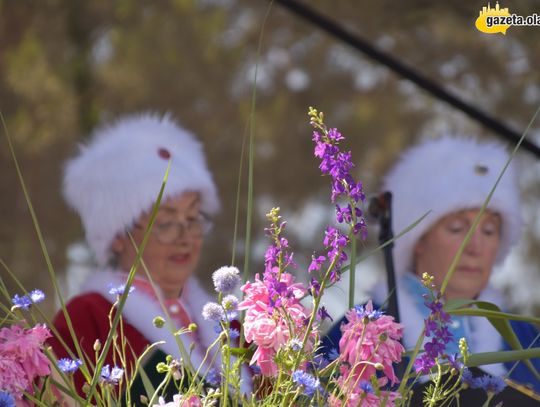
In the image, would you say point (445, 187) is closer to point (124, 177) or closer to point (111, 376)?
point (124, 177)

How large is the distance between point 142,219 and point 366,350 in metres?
1.45

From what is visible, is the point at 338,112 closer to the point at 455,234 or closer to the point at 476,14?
the point at 476,14

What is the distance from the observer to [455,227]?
7.95 feet

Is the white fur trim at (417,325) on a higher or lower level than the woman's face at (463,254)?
lower

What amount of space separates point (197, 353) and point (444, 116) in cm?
420

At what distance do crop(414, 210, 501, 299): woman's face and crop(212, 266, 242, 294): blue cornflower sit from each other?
1635 millimetres

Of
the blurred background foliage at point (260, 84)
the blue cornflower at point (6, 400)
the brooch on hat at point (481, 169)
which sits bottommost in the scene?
the blue cornflower at point (6, 400)

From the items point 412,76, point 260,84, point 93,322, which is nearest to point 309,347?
point 412,76

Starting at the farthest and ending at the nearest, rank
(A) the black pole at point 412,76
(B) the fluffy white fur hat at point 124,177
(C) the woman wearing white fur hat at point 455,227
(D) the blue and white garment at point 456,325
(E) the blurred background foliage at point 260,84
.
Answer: (E) the blurred background foliage at point 260,84
(C) the woman wearing white fur hat at point 455,227
(D) the blue and white garment at point 456,325
(B) the fluffy white fur hat at point 124,177
(A) the black pole at point 412,76

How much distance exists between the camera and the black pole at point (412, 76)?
1873 mm

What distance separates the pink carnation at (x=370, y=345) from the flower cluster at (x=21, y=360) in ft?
0.70

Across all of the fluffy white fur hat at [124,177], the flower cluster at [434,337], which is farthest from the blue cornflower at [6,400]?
the fluffy white fur hat at [124,177]

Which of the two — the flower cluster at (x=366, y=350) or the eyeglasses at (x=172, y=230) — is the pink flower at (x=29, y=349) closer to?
the flower cluster at (x=366, y=350)

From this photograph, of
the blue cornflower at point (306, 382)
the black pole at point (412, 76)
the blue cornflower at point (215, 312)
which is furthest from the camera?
the black pole at point (412, 76)
